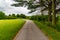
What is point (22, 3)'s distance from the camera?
45.8 m

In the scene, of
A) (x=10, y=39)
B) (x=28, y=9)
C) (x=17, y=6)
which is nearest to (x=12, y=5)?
(x=17, y=6)

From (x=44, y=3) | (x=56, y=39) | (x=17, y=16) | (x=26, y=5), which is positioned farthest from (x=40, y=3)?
(x=17, y=16)

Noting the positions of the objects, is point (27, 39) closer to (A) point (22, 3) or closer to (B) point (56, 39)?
(B) point (56, 39)

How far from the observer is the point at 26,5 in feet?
153

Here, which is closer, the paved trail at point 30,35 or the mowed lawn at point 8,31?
the paved trail at point 30,35

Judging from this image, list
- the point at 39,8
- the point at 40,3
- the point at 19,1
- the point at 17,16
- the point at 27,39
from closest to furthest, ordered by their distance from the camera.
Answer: the point at 27,39 < the point at 19,1 < the point at 40,3 < the point at 39,8 < the point at 17,16

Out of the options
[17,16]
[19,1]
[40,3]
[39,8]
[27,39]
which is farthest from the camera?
[17,16]

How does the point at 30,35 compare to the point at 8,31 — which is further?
the point at 8,31

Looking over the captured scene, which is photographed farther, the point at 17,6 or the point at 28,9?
the point at 28,9

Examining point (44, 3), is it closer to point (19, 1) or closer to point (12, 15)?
point (19, 1)

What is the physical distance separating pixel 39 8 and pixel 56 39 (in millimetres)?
37424

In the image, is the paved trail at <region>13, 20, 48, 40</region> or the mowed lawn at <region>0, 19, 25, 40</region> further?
the mowed lawn at <region>0, 19, 25, 40</region>

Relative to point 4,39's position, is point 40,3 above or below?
above

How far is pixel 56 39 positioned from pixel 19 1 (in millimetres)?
30212
